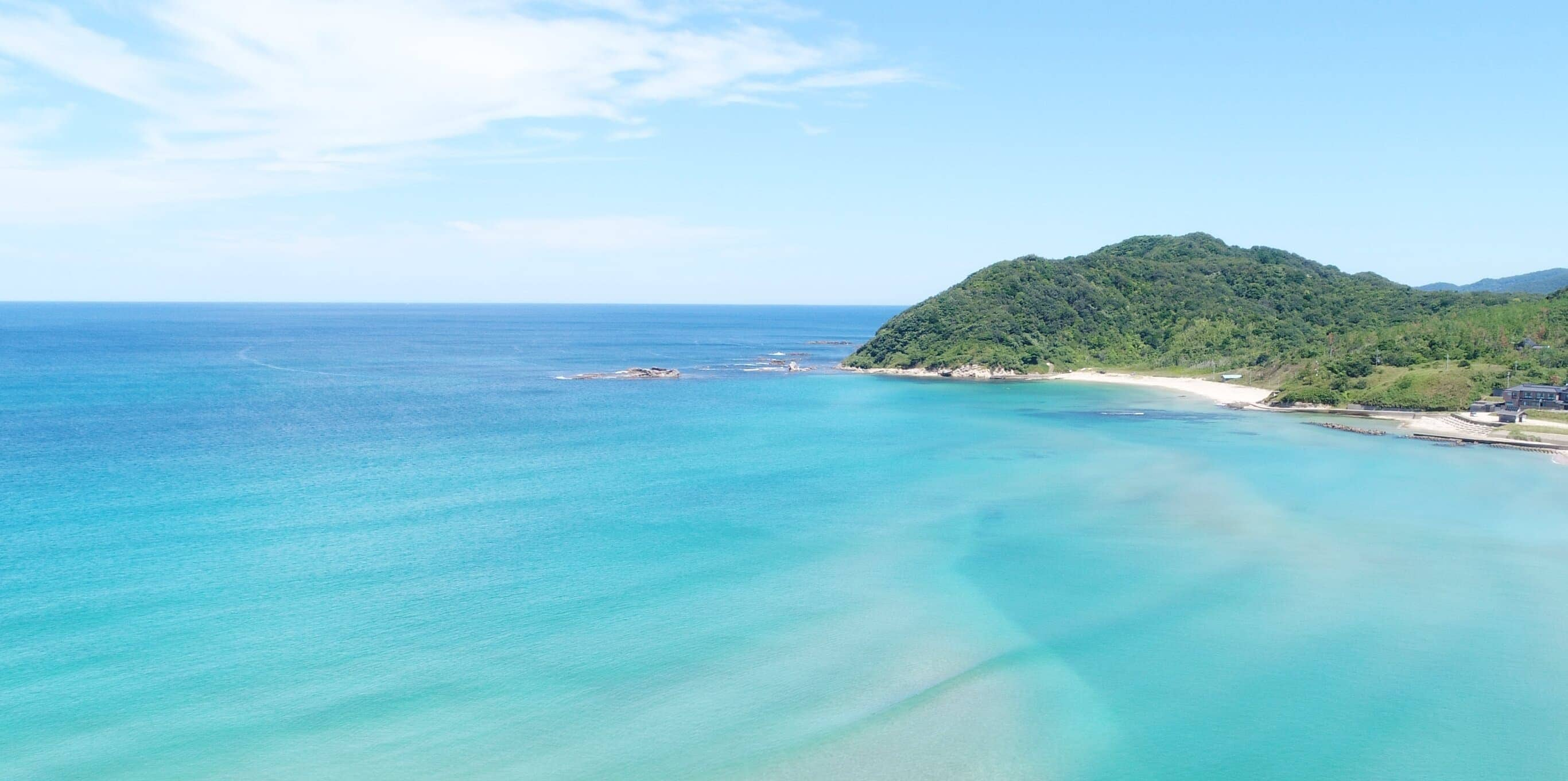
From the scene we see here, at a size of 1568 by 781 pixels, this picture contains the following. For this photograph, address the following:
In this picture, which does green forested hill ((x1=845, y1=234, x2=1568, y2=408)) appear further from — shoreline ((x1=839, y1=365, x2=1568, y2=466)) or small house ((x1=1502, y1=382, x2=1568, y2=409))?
small house ((x1=1502, y1=382, x2=1568, y2=409))

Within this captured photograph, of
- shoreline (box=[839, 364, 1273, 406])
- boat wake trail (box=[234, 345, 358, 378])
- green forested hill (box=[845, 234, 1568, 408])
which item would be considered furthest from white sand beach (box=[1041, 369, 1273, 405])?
boat wake trail (box=[234, 345, 358, 378])

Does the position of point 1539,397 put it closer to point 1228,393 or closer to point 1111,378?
point 1228,393

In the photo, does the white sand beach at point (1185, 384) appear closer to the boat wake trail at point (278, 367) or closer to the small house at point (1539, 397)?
the small house at point (1539, 397)

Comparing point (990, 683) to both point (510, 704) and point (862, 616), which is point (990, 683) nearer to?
point (862, 616)

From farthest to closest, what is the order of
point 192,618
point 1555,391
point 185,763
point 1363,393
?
point 1363,393, point 1555,391, point 192,618, point 185,763

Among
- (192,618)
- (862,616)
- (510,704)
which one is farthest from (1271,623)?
(192,618)

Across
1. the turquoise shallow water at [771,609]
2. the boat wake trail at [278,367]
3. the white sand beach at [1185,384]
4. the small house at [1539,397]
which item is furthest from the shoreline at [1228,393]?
the boat wake trail at [278,367]
